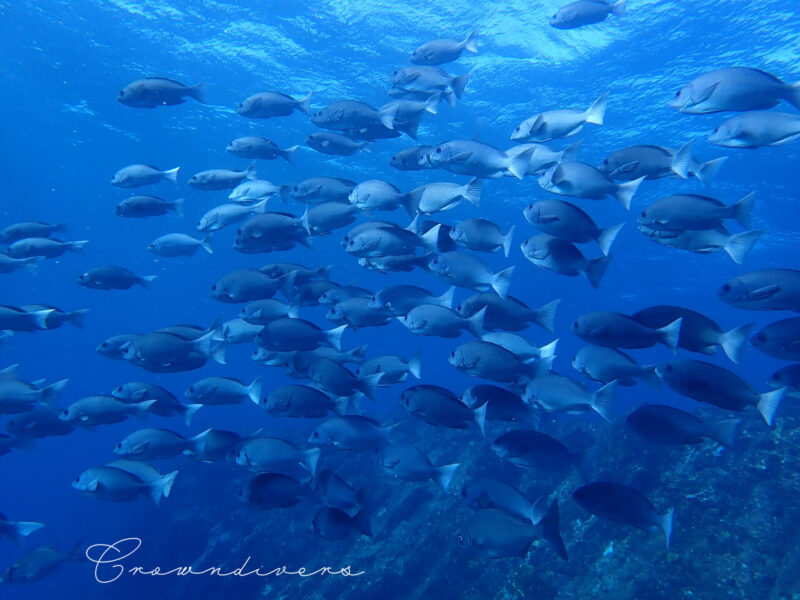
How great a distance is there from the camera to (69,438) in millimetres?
46188

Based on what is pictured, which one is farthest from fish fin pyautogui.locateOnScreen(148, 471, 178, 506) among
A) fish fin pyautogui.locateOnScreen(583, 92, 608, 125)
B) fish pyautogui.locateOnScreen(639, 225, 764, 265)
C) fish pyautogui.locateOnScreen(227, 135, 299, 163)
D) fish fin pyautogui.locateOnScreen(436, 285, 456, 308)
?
fish fin pyautogui.locateOnScreen(583, 92, 608, 125)

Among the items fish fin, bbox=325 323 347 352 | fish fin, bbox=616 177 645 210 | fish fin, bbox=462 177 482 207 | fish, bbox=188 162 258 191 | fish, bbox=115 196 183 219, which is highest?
fish, bbox=188 162 258 191

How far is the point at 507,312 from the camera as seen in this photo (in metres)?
5.79

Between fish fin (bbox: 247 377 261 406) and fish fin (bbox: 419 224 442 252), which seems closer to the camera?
fish fin (bbox: 419 224 442 252)

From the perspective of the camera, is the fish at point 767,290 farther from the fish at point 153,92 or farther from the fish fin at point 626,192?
the fish at point 153,92

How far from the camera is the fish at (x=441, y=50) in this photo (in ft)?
25.5

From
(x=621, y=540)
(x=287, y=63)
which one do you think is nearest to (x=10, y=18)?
(x=287, y=63)

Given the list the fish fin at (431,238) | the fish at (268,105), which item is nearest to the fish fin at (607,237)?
the fish fin at (431,238)

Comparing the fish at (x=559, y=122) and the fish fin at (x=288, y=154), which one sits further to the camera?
the fish fin at (x=288, y=154)

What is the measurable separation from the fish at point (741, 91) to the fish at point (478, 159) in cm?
177

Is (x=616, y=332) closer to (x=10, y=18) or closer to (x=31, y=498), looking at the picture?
(x=10, y=18)

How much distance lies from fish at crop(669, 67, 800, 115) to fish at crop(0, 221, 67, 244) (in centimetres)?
1026

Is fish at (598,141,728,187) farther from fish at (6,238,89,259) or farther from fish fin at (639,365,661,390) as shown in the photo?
fish at (6,238,89,259)

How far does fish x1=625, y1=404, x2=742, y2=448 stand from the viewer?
484cm
